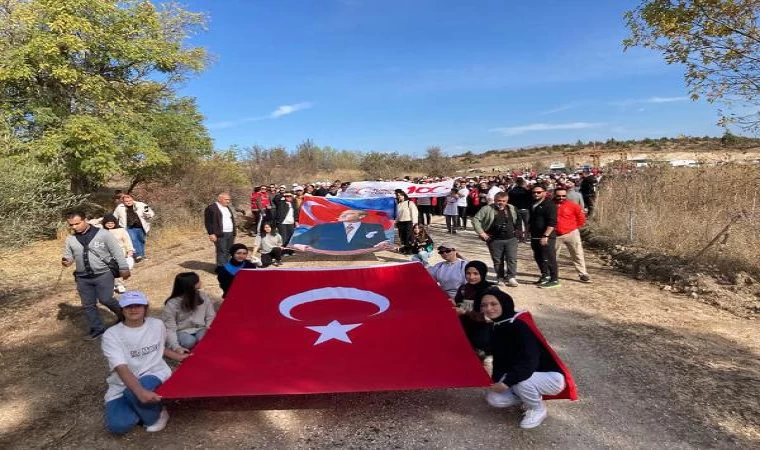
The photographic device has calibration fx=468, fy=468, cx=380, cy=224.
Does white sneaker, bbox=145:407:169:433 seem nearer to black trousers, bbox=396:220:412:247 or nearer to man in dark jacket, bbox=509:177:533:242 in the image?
black trousers, bbox=396:220:412:247

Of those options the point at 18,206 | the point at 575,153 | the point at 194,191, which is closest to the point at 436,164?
the point at 575,153

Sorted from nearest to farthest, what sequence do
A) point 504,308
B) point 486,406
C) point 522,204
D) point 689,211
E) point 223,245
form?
1. point 504,308
2. point 486,406
3. point 223,245
4. point 689,211
5. point 522,204

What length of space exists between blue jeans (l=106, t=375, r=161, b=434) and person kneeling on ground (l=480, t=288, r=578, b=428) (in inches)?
111

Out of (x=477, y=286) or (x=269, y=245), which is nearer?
(x=477, y=286)

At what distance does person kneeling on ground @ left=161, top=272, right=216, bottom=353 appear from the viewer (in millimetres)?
4871

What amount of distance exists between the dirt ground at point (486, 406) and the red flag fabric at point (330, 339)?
1.19 feet

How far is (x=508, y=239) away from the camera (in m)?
8.30

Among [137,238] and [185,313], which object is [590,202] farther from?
[185,313]

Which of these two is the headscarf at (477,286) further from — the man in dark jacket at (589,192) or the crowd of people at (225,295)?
the man in dark jacket at (589,192)

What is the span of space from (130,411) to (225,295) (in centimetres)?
189

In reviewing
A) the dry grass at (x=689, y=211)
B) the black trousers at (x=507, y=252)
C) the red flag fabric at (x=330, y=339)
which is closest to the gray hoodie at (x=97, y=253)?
the red flag fabric at (x=330, y=339)

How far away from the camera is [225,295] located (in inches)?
219

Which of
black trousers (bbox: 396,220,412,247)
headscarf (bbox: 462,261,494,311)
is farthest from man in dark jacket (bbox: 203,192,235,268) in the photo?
headscarf (bbox: 462,261,494,311)

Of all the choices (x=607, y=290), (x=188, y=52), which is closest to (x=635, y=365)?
(x=607, y=290)
